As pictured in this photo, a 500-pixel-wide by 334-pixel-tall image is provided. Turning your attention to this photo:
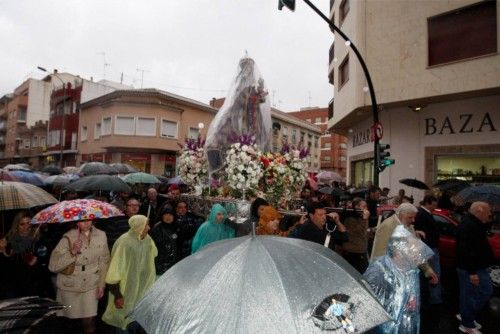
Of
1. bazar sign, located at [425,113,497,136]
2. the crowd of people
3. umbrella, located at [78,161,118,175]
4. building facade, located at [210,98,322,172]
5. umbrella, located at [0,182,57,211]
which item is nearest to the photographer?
the crowd of people

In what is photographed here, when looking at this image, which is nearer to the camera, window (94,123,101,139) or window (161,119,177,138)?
window (161,119,177,138)

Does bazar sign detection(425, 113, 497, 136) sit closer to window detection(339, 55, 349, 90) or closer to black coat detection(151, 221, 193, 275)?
window detection(339, 55, 349, 90)

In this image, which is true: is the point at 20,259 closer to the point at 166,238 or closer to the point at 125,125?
the point at 166,238

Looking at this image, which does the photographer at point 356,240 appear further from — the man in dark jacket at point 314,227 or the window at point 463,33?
the window at point 463,33

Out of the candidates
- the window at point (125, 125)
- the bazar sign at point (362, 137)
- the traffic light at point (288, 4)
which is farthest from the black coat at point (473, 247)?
the window at point (125, 125)

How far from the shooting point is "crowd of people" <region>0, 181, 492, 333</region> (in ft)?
12.3

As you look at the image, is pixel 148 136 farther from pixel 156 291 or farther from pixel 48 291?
pixel 156 291

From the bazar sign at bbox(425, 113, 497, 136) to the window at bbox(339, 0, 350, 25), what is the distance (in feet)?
22.2

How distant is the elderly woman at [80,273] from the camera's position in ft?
14.5

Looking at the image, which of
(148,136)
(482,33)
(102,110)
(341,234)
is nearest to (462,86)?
(482,33)

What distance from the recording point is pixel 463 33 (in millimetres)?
12828

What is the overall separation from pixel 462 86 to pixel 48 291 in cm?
1296

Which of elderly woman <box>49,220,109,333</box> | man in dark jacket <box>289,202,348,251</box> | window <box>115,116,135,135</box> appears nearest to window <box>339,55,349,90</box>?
man in dark jacket <box>289,202,348,251</box>

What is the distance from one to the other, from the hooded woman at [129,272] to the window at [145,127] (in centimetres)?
2771
